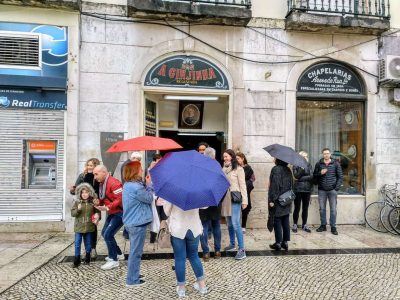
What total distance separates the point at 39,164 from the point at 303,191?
19.4 feet

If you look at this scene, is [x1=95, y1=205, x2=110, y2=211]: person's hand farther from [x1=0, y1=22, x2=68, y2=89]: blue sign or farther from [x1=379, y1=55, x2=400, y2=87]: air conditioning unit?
[x1=379, y1=55, x2=400, y2=87]: air conditioning unit

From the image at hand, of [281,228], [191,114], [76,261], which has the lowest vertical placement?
[76,261]

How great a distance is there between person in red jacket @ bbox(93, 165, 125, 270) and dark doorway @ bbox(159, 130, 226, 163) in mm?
4166

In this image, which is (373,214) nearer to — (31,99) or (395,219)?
(395,219)

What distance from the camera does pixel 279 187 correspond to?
6.12 m

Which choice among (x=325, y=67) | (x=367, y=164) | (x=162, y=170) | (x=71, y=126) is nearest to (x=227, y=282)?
(x=162, y=170)

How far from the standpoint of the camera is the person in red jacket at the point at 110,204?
5.21 meters

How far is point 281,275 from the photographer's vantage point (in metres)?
5.11

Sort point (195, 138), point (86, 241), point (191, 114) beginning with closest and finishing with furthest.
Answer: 1. point (86, 241)
2. point (191, 114)
3. point (195, 138)

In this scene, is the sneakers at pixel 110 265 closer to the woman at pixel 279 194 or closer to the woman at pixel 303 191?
the woman at pixel 279 194

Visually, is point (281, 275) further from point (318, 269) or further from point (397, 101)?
point (397, 101)

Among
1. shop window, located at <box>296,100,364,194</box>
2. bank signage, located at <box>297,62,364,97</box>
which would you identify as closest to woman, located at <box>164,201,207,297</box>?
shop window, located at <box>296,100,364,194</box>

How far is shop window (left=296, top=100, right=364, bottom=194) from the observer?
8.91m

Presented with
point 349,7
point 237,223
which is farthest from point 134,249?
point 349,7
